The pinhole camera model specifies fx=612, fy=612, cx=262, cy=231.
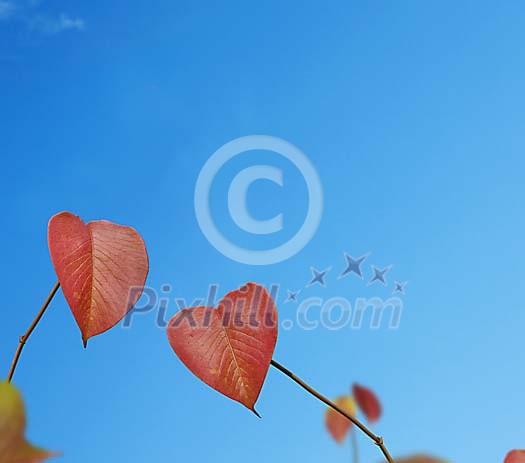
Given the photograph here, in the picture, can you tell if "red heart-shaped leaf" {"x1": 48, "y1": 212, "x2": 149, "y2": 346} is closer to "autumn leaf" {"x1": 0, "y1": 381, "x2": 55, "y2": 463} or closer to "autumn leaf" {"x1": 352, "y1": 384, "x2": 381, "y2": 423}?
"autumn leaf" {"x1": 0, "y1": 381, "x2": 55, "y2": 463}

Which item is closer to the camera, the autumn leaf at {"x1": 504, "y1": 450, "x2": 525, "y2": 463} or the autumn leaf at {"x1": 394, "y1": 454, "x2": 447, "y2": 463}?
the autumn leaf at {"x1": 504, "y1": 450, "x2": 525, "y2": 463}

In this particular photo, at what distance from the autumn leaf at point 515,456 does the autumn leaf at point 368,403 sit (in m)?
0.51

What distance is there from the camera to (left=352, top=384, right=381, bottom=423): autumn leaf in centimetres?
102

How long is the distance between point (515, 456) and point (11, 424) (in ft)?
1.31

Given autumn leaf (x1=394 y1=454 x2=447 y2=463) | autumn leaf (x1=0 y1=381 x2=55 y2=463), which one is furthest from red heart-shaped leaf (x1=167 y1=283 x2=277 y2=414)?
autumn leaf (x1=394 y1=454 x2=447 y2=463)

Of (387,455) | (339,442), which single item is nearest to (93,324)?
Answer: (387,455)

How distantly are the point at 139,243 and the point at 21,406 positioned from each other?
0.16 meters

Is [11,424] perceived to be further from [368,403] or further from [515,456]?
[368,403]

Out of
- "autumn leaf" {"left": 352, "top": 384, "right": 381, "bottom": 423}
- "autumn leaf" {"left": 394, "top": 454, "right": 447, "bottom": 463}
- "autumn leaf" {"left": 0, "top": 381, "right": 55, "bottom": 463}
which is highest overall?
"autumn leaf" {"left": 352, "top": 384, "right": 381, "bottom": 423}

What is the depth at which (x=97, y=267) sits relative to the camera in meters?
0.46

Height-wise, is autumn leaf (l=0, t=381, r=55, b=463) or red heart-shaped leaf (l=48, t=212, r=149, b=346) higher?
red heart-shaped leaf (l=48, t=212, r=149, b=346)

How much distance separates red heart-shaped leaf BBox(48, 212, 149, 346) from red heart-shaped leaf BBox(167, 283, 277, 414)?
0.04 m

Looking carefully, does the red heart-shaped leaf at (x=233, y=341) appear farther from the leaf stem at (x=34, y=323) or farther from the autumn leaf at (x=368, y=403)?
the autumn leaf at (x=368, y=403)

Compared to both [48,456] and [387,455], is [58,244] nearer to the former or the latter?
[48,456]
